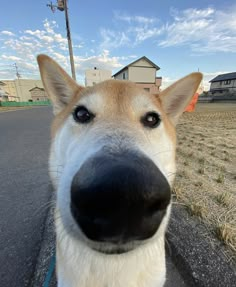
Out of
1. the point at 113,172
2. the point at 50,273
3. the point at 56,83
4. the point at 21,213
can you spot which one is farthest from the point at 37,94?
the point at 113,172

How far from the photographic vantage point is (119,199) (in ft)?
2.15

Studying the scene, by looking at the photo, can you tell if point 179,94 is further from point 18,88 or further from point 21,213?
point 18,88

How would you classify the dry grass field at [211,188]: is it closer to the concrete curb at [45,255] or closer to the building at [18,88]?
the concrete curb at [45,255]

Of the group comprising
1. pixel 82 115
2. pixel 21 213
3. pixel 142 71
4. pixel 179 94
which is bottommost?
pixel 21 213

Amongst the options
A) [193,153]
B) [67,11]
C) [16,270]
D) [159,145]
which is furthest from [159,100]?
[67,11]

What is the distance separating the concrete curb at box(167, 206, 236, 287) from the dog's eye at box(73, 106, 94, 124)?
1.68m

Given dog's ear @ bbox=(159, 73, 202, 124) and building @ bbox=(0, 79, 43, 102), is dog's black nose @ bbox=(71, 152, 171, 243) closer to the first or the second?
dog's ear @ bbox=(159, 73, 202, 124)

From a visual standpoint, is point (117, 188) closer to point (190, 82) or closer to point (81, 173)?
point (81, 173)

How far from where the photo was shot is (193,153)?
4.92m

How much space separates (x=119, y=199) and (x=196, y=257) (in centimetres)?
171

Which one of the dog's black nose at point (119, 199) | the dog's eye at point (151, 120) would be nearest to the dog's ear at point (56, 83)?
the dog's eye at point (151, 120)

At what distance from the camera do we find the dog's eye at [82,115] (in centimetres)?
156

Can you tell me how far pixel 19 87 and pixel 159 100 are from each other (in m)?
91.8

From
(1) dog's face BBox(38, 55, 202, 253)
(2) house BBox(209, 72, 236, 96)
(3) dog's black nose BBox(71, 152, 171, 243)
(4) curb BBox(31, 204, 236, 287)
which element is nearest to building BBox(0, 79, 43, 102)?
(2) house BBox(209, 72, 236, 96)
